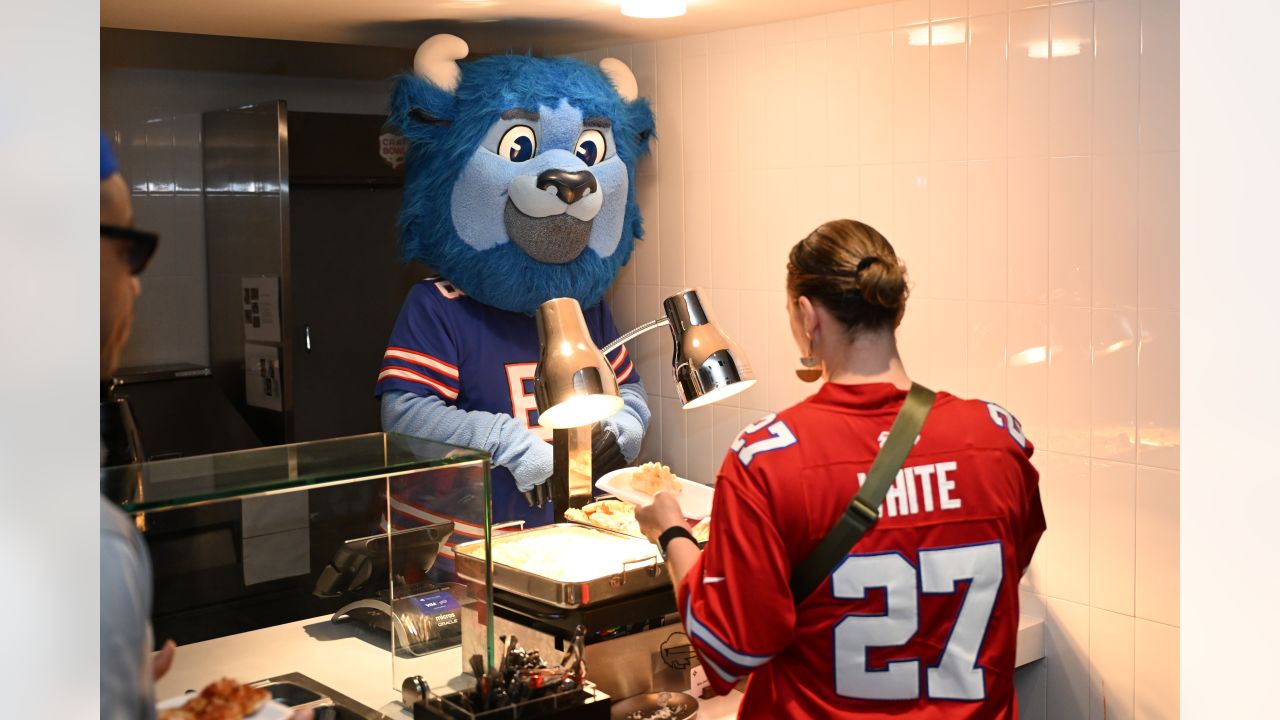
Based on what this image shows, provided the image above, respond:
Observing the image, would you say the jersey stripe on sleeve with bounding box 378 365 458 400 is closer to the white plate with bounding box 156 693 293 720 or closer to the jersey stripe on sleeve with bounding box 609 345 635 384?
the jersey stripe on sleeve with bounding box 609 345 635 384

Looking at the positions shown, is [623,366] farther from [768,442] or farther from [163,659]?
[163,659]

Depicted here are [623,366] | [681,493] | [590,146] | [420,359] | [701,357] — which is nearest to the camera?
[701,357]

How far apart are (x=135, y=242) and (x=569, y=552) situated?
4.04 ft

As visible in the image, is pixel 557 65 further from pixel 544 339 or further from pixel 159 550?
pixel 159 550

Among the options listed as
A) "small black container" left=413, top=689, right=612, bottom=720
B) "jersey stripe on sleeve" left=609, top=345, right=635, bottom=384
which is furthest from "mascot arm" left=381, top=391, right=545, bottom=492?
"small black container" left=413, top=689, right=612, bottom=720

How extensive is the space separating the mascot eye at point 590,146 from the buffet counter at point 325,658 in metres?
1.75

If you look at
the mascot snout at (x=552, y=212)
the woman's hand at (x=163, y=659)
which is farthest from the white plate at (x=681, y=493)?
the woman's hand at (x=163, y=659)

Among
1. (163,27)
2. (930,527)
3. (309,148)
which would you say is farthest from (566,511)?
(309,148)

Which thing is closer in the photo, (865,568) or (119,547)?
(119,547)

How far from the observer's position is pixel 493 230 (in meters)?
3.07

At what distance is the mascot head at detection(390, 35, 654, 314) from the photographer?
3027mm

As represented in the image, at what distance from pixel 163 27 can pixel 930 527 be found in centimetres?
255

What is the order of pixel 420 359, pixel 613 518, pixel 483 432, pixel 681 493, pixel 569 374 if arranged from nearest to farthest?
pixel 569 374, pixel 613 518, pixel 681 493, pixel 483 432, pixel 420 359

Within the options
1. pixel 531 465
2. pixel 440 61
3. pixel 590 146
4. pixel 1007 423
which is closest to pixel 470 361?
pixel 531 465
